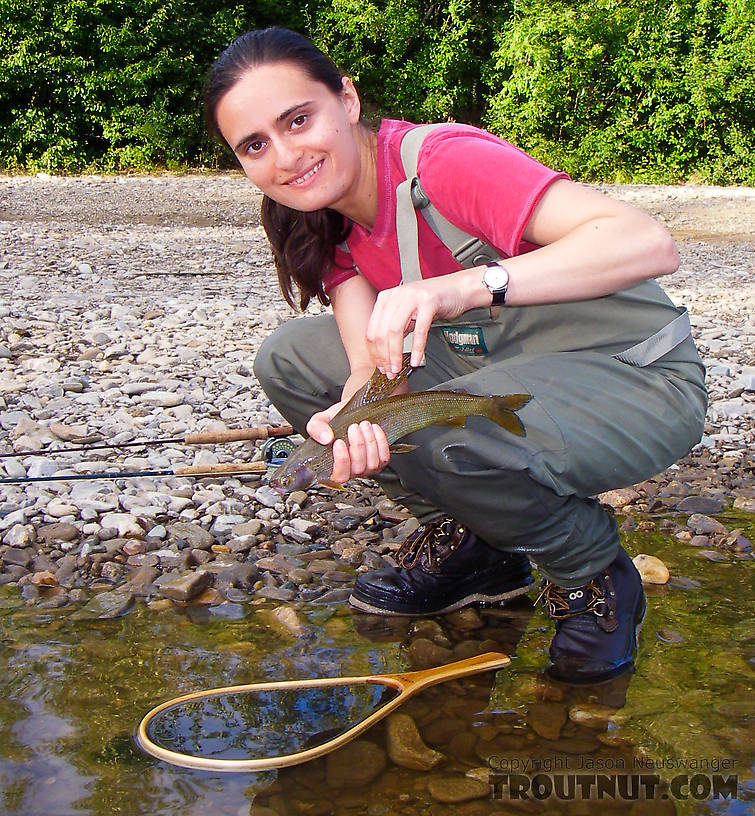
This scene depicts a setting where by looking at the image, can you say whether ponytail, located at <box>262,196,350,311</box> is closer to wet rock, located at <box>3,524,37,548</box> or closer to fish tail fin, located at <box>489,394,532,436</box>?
fish tail fin, located at <box>489,394,532,436</box>

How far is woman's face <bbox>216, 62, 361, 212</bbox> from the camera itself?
9.13 feet

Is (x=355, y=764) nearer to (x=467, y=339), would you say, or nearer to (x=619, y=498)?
(x=467, y=339)

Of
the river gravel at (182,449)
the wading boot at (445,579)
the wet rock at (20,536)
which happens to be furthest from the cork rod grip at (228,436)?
the wading boot at (445,579)

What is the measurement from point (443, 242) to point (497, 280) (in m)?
0.44

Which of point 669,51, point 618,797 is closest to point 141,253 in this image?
point 618,797

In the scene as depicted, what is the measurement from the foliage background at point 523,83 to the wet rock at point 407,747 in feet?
64.9

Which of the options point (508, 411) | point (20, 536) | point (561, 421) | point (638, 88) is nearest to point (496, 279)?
point (508, 411)

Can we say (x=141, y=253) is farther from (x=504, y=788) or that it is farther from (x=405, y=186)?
(x=504, y=788)

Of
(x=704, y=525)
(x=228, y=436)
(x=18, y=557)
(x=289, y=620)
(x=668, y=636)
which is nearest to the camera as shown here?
(x=668, y=636)

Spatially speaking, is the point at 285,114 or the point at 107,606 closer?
the point at 285,114

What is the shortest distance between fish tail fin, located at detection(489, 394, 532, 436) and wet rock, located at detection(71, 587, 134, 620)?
1.51 m

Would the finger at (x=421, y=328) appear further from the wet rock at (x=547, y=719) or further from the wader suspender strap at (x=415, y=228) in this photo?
the wet rock at (x=547, y=719)

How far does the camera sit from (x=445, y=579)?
3.27 meters

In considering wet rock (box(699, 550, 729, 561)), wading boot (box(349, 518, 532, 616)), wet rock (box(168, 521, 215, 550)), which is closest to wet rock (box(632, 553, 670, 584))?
wet rock (box(699, 550, 729, 561))
